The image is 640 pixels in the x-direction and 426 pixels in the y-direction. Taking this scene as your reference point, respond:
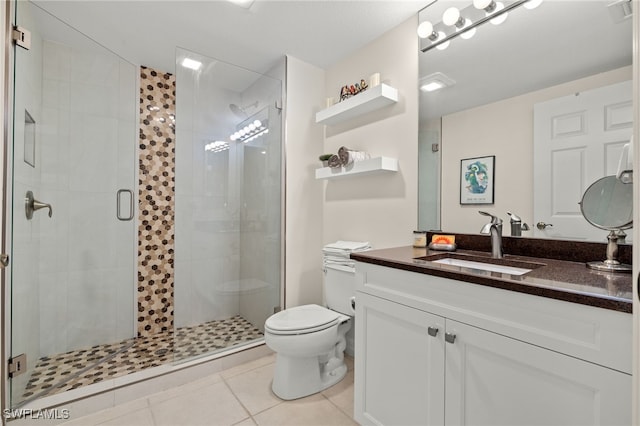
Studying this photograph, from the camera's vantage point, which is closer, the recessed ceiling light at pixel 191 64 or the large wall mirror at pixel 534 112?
the large wall mirror at pixel 534 112

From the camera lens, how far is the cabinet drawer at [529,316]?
732 mm

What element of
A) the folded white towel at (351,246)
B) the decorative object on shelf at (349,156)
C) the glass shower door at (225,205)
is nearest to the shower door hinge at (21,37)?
the glass shower door at (225,205)

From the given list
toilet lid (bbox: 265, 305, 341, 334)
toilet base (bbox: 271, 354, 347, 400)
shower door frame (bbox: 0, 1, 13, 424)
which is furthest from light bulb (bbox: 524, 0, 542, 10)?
shower door frame (bbox: 0, 1, 13, 424)

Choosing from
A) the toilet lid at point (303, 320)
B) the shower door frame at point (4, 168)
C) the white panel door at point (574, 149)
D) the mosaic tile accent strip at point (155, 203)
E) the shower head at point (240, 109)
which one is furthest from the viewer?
the mosaic tile accent strip at point (155, 203)

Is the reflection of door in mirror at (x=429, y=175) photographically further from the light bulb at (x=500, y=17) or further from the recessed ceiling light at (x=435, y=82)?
the light bulb at (x=500, y=17)

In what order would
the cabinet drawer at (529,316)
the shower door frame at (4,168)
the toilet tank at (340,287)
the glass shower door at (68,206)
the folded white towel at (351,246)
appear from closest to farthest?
the cabinet drawer at (529,316)
the shower door frame at (4,168)
the glass shower door at (68,206)
the toilet tank at (340,287)
the folded white towel at (351,246)

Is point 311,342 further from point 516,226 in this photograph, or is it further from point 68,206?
point 68,206

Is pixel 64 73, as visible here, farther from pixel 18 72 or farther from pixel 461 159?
pixel 461 159

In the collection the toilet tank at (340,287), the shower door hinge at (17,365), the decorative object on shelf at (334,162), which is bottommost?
the shower door hinge at (17,365)

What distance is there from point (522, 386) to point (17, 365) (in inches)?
91.7

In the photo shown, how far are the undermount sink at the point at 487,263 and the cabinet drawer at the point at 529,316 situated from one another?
0.68ft

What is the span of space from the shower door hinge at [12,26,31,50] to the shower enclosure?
0.06 m

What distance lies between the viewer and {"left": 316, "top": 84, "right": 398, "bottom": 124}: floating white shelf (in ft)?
6.28

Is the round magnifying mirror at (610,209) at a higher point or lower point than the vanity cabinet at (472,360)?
higher
